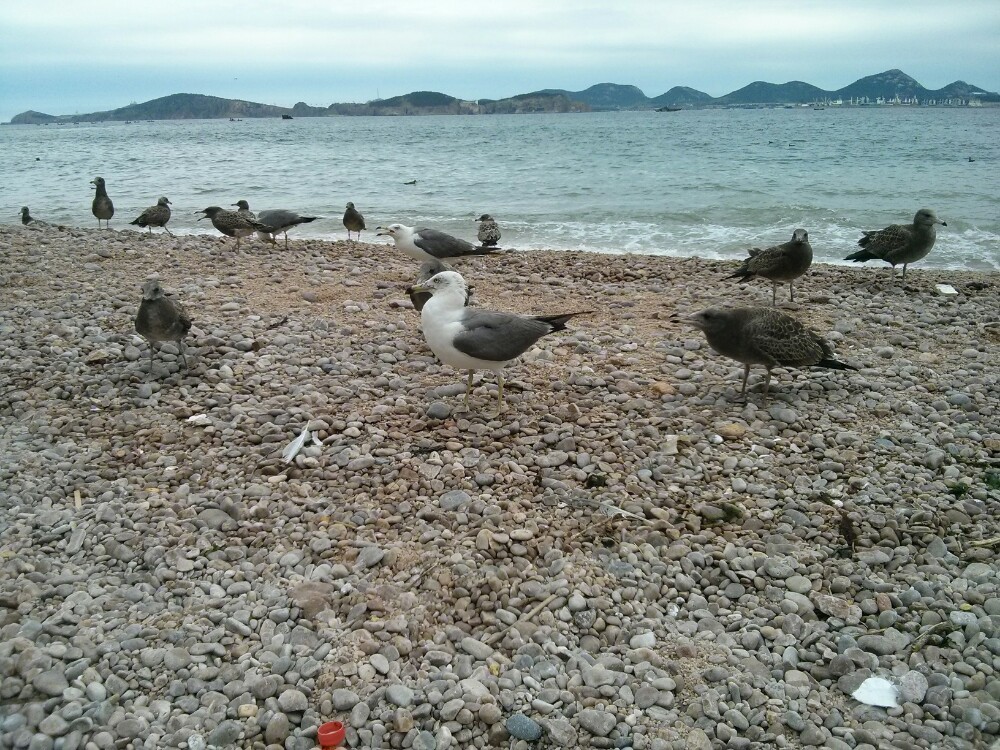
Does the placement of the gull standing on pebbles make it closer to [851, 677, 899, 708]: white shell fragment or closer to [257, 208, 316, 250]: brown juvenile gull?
[851, 677, 899, 708]: white shell fragment

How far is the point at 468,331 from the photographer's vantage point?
5992mm

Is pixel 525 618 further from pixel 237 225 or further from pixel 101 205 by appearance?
pixel 101 205

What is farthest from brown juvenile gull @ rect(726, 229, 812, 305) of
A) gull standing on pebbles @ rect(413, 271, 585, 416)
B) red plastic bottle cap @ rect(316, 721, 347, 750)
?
red plastic bottle cap @ rect(316, 721, 347, 750)

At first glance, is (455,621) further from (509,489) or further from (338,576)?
(509,489)

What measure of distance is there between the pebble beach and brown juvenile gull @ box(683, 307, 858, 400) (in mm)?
329

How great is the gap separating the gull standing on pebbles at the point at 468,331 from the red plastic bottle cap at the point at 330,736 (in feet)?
10.7

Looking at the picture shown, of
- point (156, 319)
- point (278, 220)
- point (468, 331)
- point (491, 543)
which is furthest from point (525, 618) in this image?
point (278, 220)

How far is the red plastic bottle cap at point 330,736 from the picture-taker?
127 inches

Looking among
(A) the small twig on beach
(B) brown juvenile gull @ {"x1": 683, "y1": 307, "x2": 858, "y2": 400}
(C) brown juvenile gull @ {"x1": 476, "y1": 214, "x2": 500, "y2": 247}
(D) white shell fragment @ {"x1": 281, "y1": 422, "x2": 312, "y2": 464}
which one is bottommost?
(A) the small twig on beach

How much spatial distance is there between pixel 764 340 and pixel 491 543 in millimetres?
3360

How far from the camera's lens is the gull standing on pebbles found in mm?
5996

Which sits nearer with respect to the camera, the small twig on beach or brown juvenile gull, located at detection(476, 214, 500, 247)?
the small twig on beach

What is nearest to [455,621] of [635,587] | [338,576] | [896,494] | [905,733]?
[338,576]

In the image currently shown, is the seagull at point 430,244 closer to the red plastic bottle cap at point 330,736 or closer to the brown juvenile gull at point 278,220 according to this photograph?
the brown juvenile gull at point 278,220
